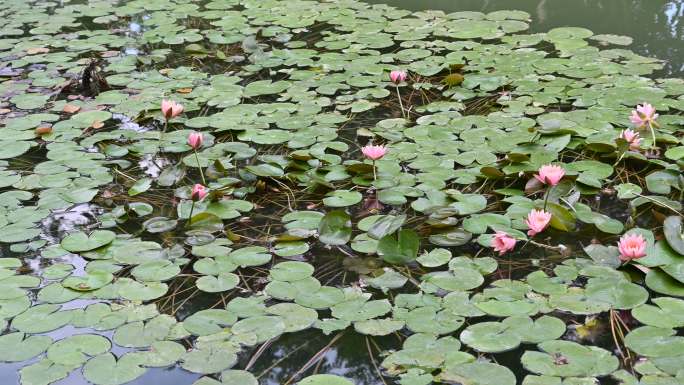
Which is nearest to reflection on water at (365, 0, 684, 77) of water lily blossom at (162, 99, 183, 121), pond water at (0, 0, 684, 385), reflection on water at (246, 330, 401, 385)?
pond water at (0, 0, 684, 385)

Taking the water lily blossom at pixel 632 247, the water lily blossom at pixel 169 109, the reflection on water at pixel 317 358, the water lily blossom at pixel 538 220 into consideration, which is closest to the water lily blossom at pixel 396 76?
the water lily blossom at pixel 169 109

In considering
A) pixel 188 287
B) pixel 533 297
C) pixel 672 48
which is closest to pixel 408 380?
pixel 533 297

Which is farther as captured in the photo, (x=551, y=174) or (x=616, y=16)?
(x=616, y=16)

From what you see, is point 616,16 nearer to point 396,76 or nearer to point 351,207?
point 396,76

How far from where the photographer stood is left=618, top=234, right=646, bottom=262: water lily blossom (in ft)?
6.40

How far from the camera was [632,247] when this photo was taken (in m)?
1.95

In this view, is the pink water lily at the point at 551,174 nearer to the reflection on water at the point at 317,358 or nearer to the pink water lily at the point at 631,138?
the pink water lily at the point at 631,138

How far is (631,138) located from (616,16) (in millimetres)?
2048

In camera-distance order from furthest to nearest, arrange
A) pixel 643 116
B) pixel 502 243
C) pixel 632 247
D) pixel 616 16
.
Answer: pixel 616 16
pixel 643 116
pixel 502 243
pixel 632 247

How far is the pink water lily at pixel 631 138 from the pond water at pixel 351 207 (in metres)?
0.05

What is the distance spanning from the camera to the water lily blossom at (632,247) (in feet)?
6.40

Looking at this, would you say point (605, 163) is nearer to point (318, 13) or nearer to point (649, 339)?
point (649, 339)

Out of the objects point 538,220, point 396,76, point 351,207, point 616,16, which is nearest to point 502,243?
point 538,220

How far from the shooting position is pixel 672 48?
3.74m
